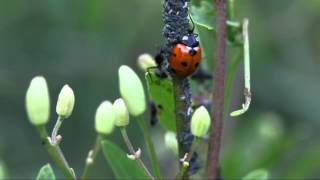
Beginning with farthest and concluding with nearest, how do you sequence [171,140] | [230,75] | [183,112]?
[171,140] → [230,75] → [183,112]

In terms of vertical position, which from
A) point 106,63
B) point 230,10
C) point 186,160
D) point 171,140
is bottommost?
point 106,63

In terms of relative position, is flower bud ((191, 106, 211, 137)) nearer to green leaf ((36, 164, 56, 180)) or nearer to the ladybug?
the ladybug

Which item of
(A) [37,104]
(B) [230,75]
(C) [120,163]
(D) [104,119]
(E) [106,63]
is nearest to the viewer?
(A) [37,104]

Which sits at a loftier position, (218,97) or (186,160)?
(218,97)

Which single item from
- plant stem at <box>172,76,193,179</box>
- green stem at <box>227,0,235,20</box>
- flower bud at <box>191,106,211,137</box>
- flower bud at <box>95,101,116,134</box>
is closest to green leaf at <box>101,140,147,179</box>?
flower bud at <box>95,101,116,134</box>

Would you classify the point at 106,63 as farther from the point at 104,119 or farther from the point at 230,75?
the point at 104,119

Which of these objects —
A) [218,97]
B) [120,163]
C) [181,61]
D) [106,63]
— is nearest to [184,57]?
[181,61]

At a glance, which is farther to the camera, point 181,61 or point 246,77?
point 246,77
